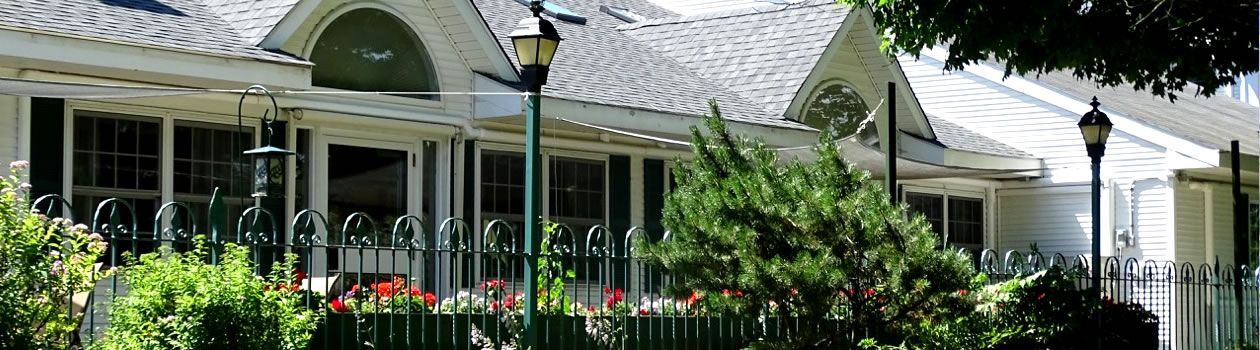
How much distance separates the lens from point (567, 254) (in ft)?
33.2

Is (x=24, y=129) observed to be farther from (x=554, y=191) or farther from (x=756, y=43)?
(x=756, y=43)

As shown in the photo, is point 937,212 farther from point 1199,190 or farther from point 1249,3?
point 1249,3

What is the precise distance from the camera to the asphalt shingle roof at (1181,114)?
2292cm

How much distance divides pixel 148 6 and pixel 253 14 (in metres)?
0.81

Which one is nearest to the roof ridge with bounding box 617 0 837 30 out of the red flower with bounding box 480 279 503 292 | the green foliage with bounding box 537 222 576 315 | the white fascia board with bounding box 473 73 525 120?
the white fascia board with bounding box 473 73 525 120

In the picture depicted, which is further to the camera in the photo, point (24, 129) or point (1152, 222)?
point (1152, 222)

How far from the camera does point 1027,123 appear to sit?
23.6m

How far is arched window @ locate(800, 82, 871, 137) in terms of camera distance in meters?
18.8

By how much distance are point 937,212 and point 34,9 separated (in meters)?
13.2

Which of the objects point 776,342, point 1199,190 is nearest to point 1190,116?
point 1199,190

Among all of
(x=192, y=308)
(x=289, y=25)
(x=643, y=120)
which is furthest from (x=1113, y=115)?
(x=192, y=308)

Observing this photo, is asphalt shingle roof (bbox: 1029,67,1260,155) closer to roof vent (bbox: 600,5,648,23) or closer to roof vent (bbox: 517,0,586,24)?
roof vent (bbox: 600,5,648,23)

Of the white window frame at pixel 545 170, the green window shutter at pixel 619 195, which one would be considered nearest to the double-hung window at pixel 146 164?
the white window frame at pixel 545 170

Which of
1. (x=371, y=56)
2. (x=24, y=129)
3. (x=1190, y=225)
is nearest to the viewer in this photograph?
(x=24, y=129)
